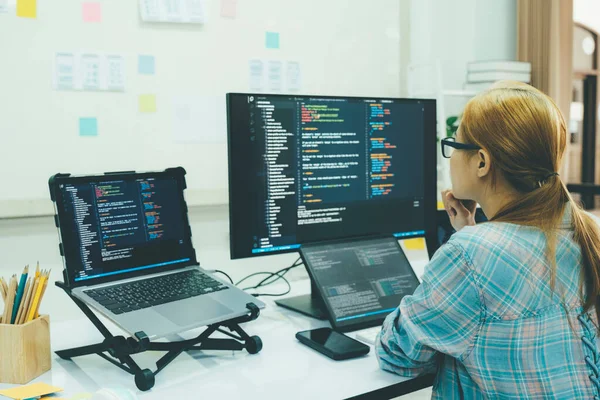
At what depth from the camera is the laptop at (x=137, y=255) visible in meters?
1.17

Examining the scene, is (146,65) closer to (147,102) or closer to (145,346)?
(147,102)

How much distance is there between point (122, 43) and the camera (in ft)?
6.68

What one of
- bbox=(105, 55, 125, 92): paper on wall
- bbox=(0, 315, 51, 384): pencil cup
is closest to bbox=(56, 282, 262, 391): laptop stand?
bbox=(0, 315, 51, 384): pencil cup

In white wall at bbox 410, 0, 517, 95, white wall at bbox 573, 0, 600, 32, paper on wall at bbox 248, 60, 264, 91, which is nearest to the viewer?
paper on wall at bbox 248, 60, 264, 91

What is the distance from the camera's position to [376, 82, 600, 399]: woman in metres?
0.97

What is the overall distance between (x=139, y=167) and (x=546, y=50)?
205 cm

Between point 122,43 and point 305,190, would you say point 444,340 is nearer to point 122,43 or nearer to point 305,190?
point 305,190

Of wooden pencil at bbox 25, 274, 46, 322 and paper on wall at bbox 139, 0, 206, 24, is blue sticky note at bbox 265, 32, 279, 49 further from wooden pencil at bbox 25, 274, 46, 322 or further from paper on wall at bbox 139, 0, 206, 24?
wooden pencil at bbox 25, 274, 46, 322

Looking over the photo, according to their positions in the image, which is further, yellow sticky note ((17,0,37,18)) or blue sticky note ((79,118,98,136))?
blue sticky note ((79,118,98,136))

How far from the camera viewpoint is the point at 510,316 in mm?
970

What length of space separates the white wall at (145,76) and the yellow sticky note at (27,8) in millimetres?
17

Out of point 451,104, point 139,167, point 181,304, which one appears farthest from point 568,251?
point 451,104

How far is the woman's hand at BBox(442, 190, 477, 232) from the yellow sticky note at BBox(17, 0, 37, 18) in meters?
1.42

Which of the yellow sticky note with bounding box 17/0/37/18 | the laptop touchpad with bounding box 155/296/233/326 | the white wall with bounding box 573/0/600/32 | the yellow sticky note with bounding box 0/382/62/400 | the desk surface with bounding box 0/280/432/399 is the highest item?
the white wall with bounding box 573/0/600/32
